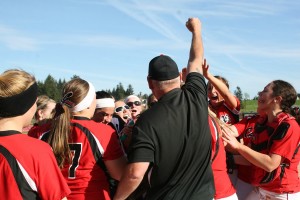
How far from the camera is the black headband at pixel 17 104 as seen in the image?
7.27 feet

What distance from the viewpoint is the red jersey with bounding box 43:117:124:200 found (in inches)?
118

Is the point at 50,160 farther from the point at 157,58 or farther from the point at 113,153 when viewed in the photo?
the point at 157,58

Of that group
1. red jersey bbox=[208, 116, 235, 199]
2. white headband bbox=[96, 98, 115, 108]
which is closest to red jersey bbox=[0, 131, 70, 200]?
red jersey bbox=[208, 116, 235, 199]

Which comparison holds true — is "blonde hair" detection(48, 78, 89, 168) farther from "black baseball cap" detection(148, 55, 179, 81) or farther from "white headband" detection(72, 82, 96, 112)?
"black baseball cap" detection(148, 55, 179, 81)

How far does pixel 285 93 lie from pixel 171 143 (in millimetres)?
2337

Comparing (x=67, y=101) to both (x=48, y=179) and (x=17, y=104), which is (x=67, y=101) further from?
(x=48, y=179)

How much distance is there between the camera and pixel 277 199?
430 cm

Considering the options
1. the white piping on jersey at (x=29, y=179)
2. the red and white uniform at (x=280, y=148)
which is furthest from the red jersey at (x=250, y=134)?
the white piping on jersey at (x=29, y=179)

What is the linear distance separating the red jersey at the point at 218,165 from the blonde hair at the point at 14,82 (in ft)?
5.63

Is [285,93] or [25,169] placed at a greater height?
[285,93]

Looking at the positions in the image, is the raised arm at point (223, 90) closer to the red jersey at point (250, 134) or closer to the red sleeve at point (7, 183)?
the red jersey at point (250, 134)

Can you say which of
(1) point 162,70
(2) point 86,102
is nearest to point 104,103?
(2) point 86,102

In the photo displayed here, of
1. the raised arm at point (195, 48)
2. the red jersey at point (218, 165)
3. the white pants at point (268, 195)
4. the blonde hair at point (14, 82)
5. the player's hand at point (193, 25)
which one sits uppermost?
the player's hand at point (193, 25)

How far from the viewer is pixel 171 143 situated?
261 centimetres
